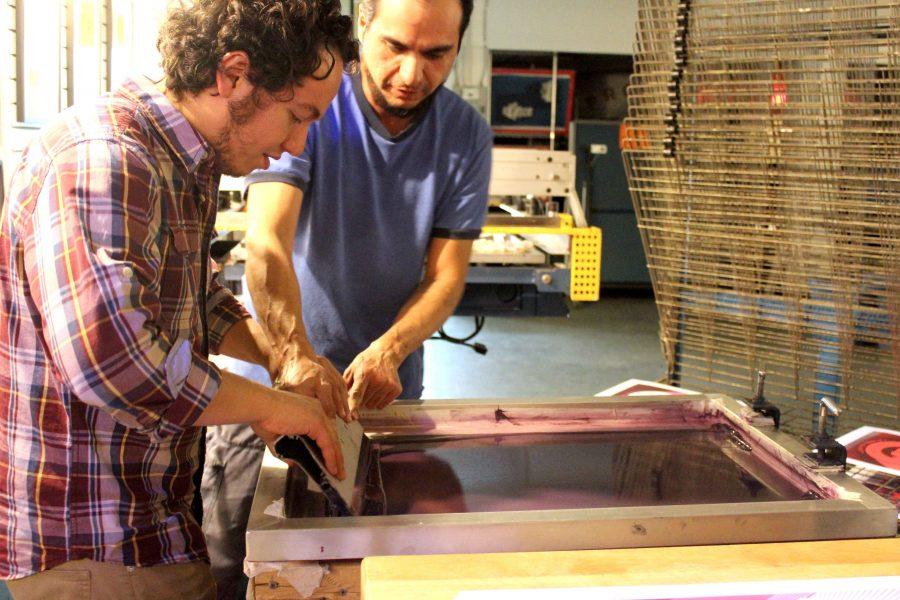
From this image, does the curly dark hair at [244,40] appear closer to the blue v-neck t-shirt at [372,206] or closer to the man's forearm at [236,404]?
the man's forearm at [236,404]

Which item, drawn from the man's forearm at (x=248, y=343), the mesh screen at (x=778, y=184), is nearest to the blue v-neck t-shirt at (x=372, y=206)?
the man's forearm at (x=248, y=343)

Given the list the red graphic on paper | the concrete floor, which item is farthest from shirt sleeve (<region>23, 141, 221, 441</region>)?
the concrete floor

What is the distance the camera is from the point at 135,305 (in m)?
0.86

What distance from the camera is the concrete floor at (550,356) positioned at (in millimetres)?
4641

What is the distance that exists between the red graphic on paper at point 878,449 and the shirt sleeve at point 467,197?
0.89 metres

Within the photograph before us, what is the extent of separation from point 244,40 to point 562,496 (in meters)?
0.74

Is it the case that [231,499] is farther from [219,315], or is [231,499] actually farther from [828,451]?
[828,451]

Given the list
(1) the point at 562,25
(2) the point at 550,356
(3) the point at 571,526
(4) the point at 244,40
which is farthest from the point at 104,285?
(1) the point at 562,25

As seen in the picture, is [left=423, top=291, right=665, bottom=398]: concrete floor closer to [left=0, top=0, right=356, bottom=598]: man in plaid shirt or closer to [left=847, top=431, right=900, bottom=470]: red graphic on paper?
[left=847, top=431, right=900, bottom=470]: red graphic on paper

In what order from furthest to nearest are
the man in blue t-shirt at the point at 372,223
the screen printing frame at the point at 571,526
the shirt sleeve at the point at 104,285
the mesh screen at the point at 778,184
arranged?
the mesh screen at the point at 778,184 < the man in blue t-shirt at the point at 372,223 < the screen printing frame at the point at 571,526 < the shirt sleeve at the point at 104,285

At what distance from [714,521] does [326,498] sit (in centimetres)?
49

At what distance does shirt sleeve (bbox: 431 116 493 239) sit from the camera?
5.59ft

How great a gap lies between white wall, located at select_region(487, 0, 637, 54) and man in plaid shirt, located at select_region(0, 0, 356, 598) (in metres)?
5.32

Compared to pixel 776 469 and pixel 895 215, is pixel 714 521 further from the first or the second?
pixel 895 215
